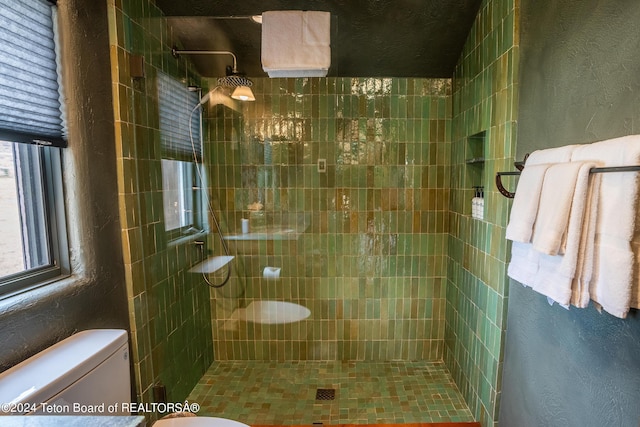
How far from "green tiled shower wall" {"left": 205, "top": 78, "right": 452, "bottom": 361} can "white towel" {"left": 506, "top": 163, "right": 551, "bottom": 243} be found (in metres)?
1.16

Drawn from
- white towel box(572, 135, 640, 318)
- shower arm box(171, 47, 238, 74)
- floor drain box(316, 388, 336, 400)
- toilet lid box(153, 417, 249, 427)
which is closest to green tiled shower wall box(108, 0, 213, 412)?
shower arm box(171, 47, 238, 74)

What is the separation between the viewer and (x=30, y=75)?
1.09 metres

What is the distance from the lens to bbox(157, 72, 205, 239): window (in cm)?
179

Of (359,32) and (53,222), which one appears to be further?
(359,32)

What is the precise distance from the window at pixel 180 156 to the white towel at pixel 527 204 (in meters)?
1.73

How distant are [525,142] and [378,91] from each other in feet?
3.73

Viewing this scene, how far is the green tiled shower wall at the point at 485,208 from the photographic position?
4.92ft

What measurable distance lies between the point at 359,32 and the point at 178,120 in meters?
1.26

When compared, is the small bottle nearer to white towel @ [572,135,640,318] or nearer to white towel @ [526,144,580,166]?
white towel @ [526,144,580,166]

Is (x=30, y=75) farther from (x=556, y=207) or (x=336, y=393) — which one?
(x=336, y=393)

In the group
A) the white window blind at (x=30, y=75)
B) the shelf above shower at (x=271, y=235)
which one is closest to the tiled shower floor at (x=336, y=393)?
the shelf above shower at (x=271, y=235)

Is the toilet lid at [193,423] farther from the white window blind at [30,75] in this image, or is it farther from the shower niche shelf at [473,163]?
the shower niche shelf at [473,163]

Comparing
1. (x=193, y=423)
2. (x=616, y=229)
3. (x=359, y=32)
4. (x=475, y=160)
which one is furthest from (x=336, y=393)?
(x=359, y=32)

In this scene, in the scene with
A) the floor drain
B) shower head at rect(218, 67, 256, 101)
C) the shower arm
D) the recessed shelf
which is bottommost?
the floor drain
